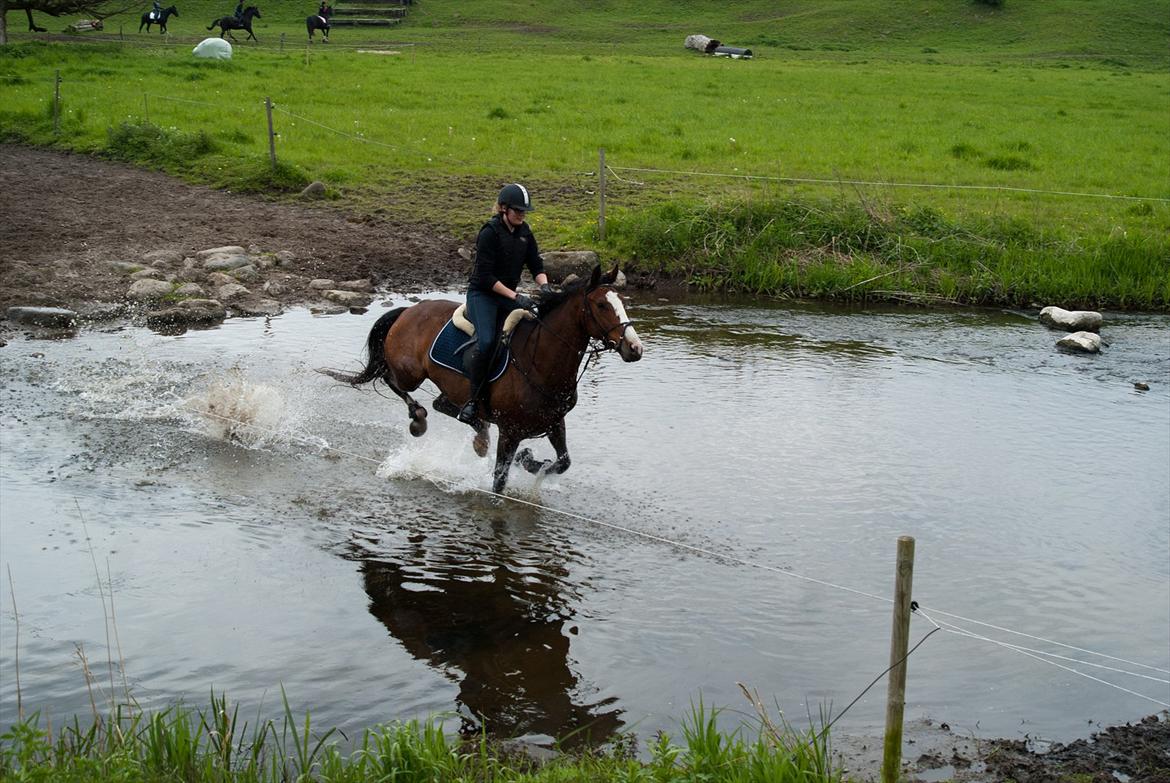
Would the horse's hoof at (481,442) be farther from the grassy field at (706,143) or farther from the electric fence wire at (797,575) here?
the grassy field at (706,143)

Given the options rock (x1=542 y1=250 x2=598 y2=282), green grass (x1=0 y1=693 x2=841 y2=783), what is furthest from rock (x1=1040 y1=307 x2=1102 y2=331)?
green grass (x1=0 y1=693 x2=841 y2=783)

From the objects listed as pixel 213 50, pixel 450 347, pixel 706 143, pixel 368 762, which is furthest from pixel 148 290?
pixel 213 50

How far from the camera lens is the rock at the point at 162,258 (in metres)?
18.0

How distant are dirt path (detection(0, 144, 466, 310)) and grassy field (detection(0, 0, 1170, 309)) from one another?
1.17 metres

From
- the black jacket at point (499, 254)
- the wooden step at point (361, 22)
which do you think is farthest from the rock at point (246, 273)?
the wooden step at point (361, 22)

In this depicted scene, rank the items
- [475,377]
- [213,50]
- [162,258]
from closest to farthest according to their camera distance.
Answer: [475,377]
[162,258]
[213,50]

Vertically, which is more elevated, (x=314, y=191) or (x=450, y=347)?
(x=314, y=191)

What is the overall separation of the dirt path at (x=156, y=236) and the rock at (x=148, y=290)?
232mm

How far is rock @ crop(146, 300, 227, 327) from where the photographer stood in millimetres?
16094

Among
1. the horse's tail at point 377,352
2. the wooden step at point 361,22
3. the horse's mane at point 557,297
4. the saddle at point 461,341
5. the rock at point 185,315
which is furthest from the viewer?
the wooden step at point 361,22

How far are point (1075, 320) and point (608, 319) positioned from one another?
33.2 feet

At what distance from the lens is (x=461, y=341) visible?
10805mm

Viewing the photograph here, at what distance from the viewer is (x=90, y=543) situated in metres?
9.27

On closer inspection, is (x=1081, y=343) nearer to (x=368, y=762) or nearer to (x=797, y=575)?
(x=797, y=575)
